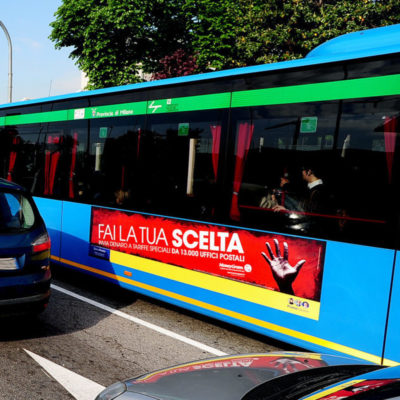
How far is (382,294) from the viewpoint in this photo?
4.03 meters

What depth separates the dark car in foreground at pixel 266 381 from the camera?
6.52 feet

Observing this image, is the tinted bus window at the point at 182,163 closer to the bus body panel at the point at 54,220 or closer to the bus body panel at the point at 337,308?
the bus body panel at the point at 337,308

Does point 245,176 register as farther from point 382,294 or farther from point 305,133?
point 382,294

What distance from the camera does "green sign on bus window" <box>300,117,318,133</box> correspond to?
4.55 meters

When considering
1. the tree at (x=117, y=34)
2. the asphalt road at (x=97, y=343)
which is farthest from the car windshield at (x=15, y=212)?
the tree at (x=117, y=34)

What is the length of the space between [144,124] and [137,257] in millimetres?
1847

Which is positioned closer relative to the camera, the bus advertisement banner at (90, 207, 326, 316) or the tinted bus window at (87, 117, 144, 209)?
the bus advertisement banner at (90, 207, 326, 316)

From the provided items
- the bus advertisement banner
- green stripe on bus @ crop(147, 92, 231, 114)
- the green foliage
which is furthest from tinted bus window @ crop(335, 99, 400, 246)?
the green foliage

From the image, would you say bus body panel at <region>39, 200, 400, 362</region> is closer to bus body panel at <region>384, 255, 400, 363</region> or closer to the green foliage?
bus body panel at <region>384, 255, 400, 363</region>

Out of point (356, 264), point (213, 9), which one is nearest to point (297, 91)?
Answer: point (356, 264)

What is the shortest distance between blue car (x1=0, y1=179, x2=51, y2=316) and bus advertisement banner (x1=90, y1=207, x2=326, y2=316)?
4.89ft

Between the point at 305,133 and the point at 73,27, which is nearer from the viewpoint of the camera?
the point at 305,133

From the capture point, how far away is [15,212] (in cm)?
522

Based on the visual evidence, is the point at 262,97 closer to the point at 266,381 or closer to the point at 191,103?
the point at 191,103
